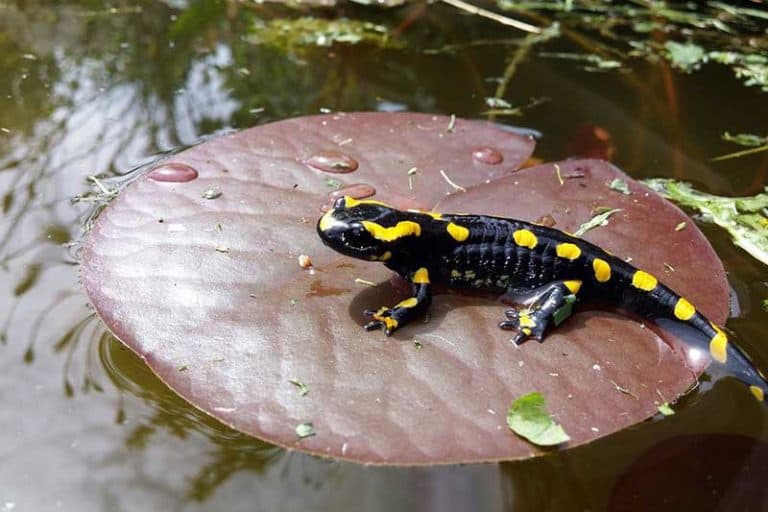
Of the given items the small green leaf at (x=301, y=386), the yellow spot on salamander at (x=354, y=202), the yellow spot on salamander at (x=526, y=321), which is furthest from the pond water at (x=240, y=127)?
the yellow spot on salamander at (x=354, y=202)

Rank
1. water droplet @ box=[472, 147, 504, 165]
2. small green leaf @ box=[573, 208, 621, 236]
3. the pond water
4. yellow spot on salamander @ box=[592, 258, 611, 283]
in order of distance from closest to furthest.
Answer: the pond water < yellow spot on salamander @ box=[592, 258, 611, 283] < small green leaf @ box=[573, 208, 621, 236] < water droplet @ box=[472, 147, 504, 165]

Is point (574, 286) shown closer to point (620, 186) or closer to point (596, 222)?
point (596, 222)

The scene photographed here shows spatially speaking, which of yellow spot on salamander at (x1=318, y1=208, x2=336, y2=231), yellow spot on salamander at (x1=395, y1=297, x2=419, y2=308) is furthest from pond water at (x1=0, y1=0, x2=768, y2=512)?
yellow spot on salamander at (x1=318, y1=208, x2=336, y2=231)

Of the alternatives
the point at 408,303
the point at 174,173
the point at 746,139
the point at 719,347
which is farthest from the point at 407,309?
the point at 746,139

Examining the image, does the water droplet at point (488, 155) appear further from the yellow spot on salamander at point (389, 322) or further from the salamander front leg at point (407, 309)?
the yellow spot on salamander at point (389, 322)

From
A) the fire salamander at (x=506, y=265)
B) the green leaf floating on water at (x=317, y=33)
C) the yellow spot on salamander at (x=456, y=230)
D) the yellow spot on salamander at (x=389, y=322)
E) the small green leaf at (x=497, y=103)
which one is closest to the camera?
the yellow spot on salamander at (x=389, y=322)

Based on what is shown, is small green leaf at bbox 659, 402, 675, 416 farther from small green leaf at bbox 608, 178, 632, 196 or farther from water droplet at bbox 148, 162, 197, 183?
water droplet at bbox 148, 162, 197, 183
